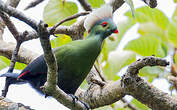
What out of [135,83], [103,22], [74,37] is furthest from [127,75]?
[74,37]

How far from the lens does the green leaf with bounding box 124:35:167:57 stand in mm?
3113

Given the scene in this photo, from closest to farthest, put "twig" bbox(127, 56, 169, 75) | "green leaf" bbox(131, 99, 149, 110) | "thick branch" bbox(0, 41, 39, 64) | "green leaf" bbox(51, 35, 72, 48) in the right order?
"twig" bbox(127, 56, 169, 75), "green leaf" bbox(51, 35, 72, 48), "thick branch" bbox(0, 41, 39, 64), "green leaf" bbox(131, 99, 149, 110)

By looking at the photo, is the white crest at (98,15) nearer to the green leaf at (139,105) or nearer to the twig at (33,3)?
the twig at (33,3)

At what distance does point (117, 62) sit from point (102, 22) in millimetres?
735

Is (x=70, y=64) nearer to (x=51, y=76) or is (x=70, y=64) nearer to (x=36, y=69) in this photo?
(x=36, y=69)

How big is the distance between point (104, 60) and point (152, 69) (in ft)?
1.67

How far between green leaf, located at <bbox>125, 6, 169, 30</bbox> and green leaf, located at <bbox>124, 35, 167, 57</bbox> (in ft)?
0.54

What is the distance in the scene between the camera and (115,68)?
312 cm

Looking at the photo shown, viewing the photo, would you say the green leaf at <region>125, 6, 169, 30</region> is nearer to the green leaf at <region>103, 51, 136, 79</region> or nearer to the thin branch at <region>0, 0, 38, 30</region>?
the green leaf at <region>103, 51, 136, 79</region>

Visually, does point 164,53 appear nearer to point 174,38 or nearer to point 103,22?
point 174,38

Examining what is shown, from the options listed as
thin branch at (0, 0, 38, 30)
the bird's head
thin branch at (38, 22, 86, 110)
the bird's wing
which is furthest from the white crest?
thin branch at (0, 0, 38, 30)

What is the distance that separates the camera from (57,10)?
113 inches

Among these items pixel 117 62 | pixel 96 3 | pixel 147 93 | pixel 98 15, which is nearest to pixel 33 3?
pixel 96 3

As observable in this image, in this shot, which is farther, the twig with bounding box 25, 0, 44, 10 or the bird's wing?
the twig with bounding box 25, 0, 44, 10
